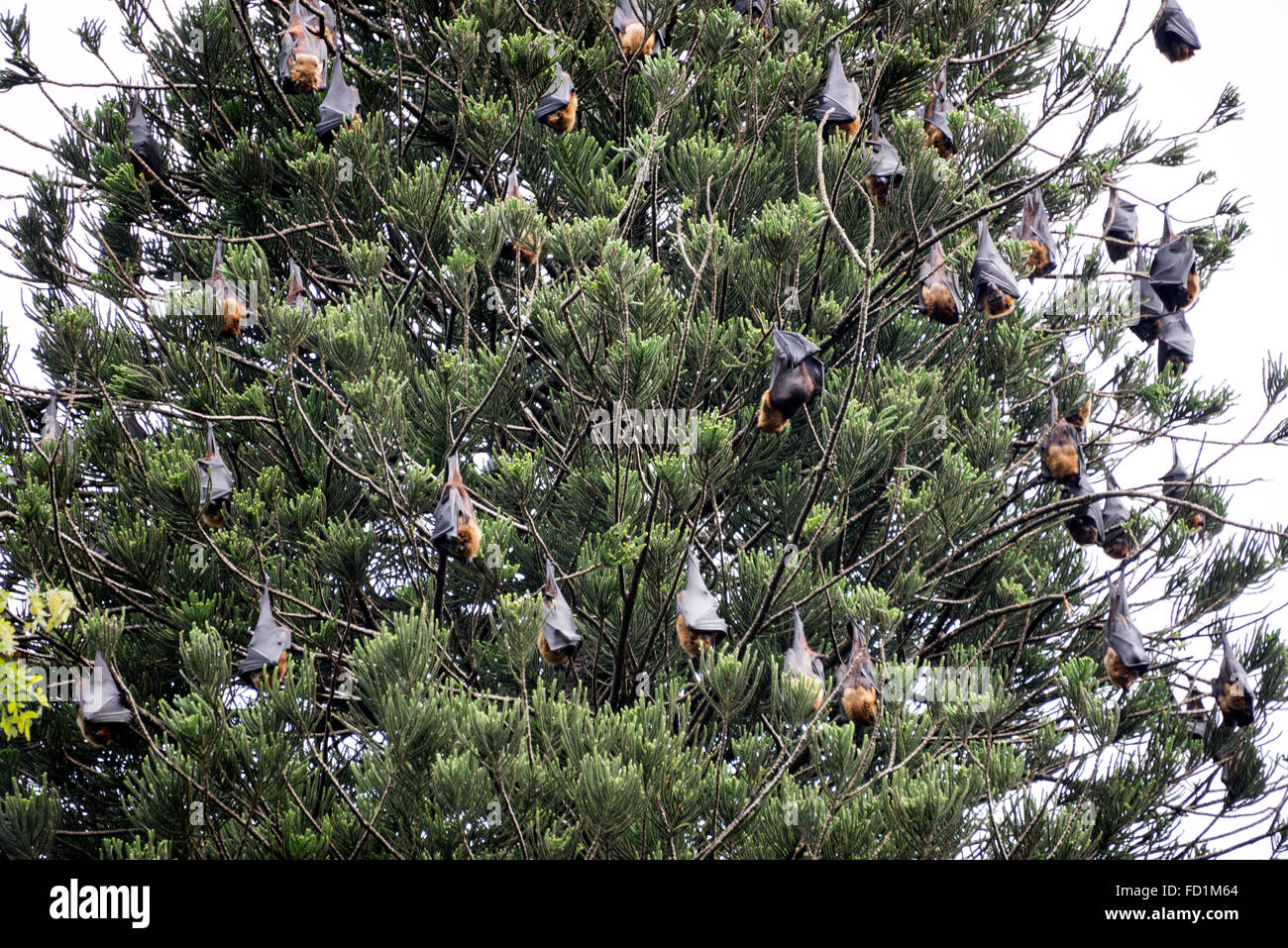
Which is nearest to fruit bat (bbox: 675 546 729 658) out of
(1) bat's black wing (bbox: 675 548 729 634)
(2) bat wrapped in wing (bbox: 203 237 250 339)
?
(1) bat's black wing (bbox: 675 548 729 634)

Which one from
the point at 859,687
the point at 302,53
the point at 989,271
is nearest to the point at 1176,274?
the point at 989,271

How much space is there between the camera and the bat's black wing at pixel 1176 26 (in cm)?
523

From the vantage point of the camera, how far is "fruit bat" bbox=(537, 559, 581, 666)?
14.8ft

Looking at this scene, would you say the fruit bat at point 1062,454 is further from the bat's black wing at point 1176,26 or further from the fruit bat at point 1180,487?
the bat's black wing at point 1176,26

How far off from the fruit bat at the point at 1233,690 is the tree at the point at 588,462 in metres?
0.33

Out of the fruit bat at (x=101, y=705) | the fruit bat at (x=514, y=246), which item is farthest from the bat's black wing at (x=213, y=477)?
the fruit bat at (x=514, y=246)

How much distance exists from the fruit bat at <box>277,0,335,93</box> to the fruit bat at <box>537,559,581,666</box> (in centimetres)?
333
